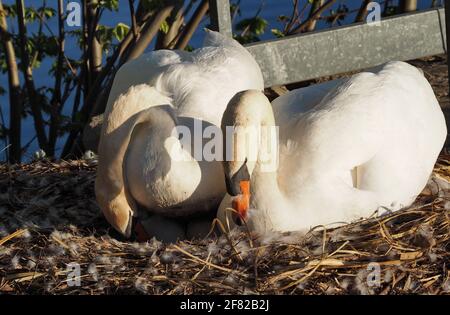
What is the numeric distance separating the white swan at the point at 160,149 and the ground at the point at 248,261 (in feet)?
0.84

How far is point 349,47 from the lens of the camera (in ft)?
22.9

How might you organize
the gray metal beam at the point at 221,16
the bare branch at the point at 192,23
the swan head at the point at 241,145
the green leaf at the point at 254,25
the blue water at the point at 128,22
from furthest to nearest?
the blue water at the point at 128,22, the green leaf at the point at 254,25, the bare branch at the point at 192,23, the gray metal beam at the point at 221,16, the swan head at the point at 241,145

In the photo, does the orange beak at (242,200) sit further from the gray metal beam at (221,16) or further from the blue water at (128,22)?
the blue water at (128,22)

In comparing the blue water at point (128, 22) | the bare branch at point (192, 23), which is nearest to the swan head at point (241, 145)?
the bare branch at point (192, 23)

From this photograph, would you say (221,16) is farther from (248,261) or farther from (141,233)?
(248,261)

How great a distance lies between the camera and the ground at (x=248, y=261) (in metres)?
4.58

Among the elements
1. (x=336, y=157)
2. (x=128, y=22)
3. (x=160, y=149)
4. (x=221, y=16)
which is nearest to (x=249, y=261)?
(x=336, y=157)

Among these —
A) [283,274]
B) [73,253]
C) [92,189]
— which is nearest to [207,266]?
[283,274]

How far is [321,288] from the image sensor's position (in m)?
4.53

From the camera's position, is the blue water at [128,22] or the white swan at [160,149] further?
the blue water at [128,22]

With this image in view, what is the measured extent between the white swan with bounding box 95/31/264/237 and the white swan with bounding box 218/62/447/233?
0.80 feet

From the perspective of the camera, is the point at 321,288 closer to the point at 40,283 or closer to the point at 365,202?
the point at 365,202

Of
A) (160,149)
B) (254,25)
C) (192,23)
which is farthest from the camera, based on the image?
(254,25)

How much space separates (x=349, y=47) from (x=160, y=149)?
2.17m
